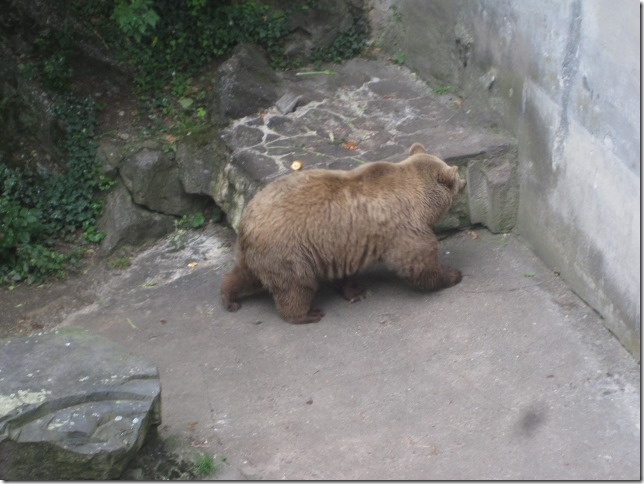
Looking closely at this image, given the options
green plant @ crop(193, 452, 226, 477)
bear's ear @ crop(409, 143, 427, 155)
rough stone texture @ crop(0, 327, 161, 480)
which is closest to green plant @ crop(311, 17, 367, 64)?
bear's ear @ crop(409, 143, 427, 155)

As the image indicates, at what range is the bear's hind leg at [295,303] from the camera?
7.04 meters

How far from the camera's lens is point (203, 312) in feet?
24.8

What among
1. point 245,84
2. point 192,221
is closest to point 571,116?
point 245,84

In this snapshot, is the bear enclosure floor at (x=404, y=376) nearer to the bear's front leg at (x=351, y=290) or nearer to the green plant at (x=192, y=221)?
the bear's front leg at (x=351, y=290)

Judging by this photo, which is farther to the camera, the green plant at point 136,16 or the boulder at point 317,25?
the boulder at point 317,25

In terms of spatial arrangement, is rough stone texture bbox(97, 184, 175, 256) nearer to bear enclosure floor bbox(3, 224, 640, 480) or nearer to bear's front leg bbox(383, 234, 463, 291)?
bear enclosure floor bbox(3, 224, 640, 480)

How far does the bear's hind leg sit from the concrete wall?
1928 mm

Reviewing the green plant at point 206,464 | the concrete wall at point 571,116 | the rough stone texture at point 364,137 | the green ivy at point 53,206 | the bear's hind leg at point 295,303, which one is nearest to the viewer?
the green plant at point 206,464

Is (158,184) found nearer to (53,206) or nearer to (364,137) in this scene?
(53,206)

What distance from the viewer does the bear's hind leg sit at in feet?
23.1

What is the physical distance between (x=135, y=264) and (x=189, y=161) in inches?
43.7

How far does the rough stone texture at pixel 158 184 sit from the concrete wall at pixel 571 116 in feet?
9.32

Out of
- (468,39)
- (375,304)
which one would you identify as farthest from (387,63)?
(375,304)

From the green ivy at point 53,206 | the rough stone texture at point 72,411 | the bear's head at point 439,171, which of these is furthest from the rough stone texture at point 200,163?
the rough stone texture at point 72,411
